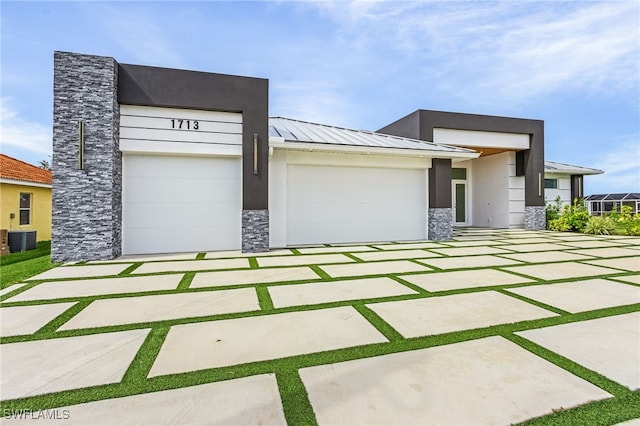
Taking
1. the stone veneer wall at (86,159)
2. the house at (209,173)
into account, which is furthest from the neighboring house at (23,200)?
the house at (209,173)

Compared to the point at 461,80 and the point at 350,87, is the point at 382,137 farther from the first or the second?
the point at 461,80

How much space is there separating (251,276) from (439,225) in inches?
309

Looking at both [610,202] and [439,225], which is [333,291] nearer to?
[439,225]

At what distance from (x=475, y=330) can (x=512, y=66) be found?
1149cm

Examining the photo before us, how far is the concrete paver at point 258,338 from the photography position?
2.44 m

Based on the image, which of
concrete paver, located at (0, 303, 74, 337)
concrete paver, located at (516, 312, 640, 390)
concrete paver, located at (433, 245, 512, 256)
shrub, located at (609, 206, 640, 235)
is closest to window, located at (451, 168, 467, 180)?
shrub, located at (609, 206, 640, 235)

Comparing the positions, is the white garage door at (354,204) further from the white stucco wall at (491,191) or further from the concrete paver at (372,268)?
the white stucco wall at (491,191)

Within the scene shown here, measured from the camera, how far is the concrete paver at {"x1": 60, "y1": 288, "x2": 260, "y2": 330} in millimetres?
3332

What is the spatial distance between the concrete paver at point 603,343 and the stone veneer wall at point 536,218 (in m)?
12.8

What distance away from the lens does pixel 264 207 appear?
330 inches

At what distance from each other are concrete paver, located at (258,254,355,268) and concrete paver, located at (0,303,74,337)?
335 cm

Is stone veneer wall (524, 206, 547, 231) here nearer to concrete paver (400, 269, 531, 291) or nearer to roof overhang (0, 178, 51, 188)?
concrete paver (400, 269, 531, 291)

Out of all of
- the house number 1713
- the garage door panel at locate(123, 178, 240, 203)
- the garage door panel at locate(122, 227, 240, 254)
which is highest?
the house number 1713

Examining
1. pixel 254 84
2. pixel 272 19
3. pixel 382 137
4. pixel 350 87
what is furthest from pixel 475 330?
pixel 350 87
